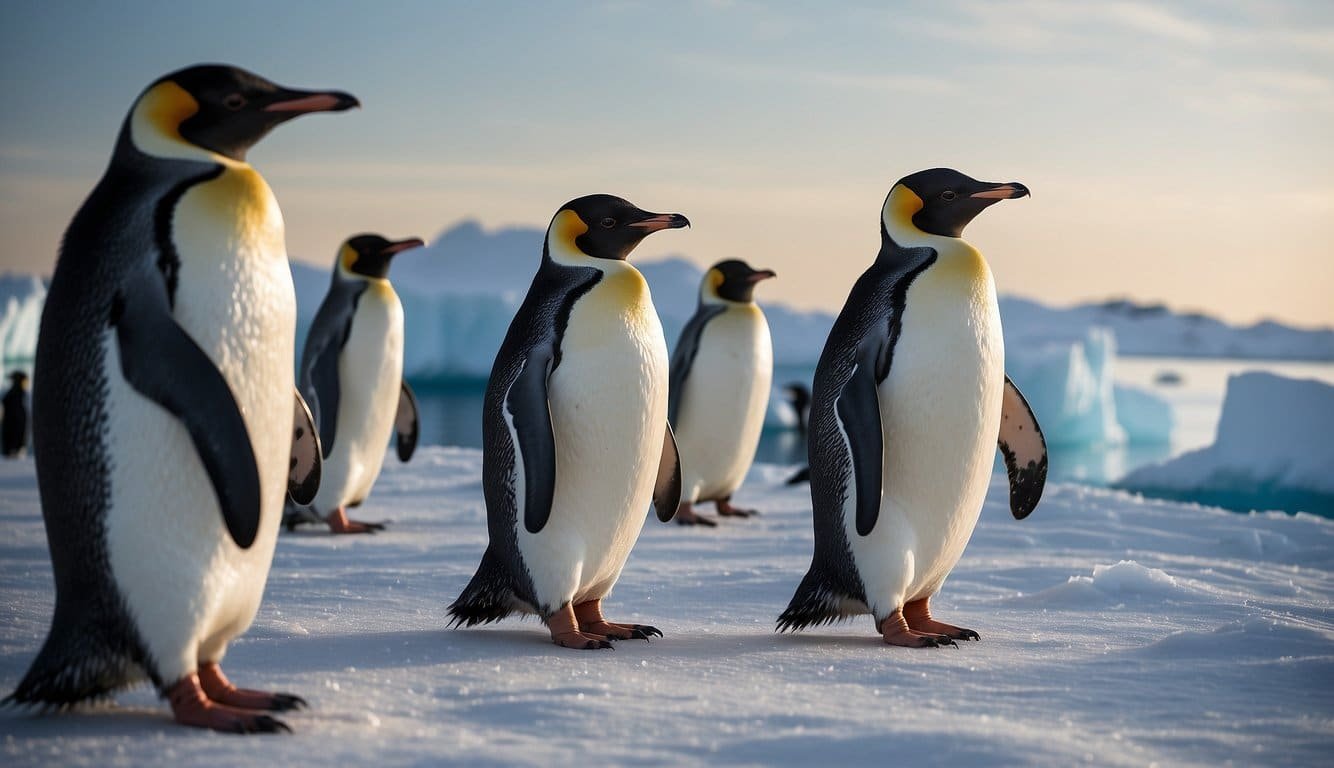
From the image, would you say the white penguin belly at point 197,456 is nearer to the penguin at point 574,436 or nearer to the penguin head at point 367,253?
the penguin at point 574,436

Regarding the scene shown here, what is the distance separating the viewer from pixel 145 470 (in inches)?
94.0

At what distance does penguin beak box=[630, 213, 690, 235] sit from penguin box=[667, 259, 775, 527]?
3458 millimetres

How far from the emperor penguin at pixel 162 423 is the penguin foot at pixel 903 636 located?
5.25 feet

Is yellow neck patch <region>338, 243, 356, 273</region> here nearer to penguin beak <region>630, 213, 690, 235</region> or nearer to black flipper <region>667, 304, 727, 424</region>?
black flipper <region>667, 304, 727, 424</region>

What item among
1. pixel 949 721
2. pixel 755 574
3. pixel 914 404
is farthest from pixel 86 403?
pixel 755 574

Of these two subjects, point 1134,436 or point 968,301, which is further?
point 1134,436

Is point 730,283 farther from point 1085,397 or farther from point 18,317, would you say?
point 18,317

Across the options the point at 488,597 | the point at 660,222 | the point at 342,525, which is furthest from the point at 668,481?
the point at 342,525

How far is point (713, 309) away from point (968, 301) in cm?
378

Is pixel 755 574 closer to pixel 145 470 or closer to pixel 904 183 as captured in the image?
pixel 904 183

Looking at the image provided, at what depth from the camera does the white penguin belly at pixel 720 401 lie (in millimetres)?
7047

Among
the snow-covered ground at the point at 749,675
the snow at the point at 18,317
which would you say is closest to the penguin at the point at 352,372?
the snow-covered ground at the point at 749,675

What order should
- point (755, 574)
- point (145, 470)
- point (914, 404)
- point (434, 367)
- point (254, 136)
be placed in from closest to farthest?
point (145, 470) < point (254, 136) < point (914, 404) < point (755, 574) < point (434, 367)

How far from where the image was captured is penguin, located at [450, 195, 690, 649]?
334cm
